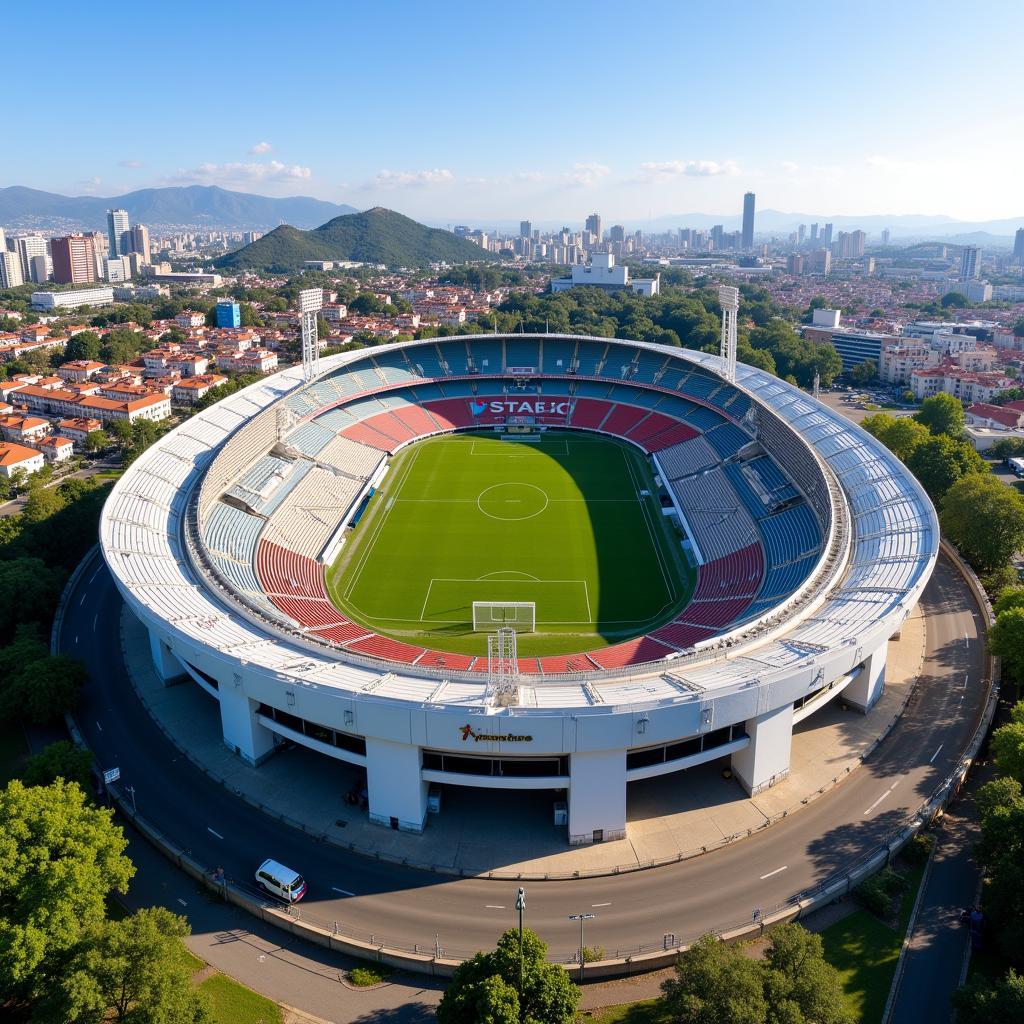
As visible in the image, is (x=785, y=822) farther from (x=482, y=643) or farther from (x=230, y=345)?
(x=230, y=345)

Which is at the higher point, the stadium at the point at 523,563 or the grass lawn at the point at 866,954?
the stadium at the point at 523,563

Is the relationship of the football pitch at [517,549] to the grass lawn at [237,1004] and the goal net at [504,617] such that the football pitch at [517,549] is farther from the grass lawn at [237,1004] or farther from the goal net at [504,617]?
the grass lawn at [237,1004]

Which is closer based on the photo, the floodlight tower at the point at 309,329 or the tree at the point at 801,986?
the tree at the point at 801,986

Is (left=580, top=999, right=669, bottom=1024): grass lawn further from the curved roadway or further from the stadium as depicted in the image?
the stadium

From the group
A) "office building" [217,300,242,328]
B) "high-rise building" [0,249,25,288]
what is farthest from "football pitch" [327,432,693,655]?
"high-rise building" [0,249,25,288]

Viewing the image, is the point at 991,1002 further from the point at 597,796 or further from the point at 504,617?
the point at 504,617

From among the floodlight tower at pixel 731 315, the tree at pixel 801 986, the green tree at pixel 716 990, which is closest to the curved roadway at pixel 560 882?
the green tree at pixel 716 990

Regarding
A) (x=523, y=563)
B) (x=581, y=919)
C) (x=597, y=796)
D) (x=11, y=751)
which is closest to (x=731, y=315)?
(x=523, y=563)
